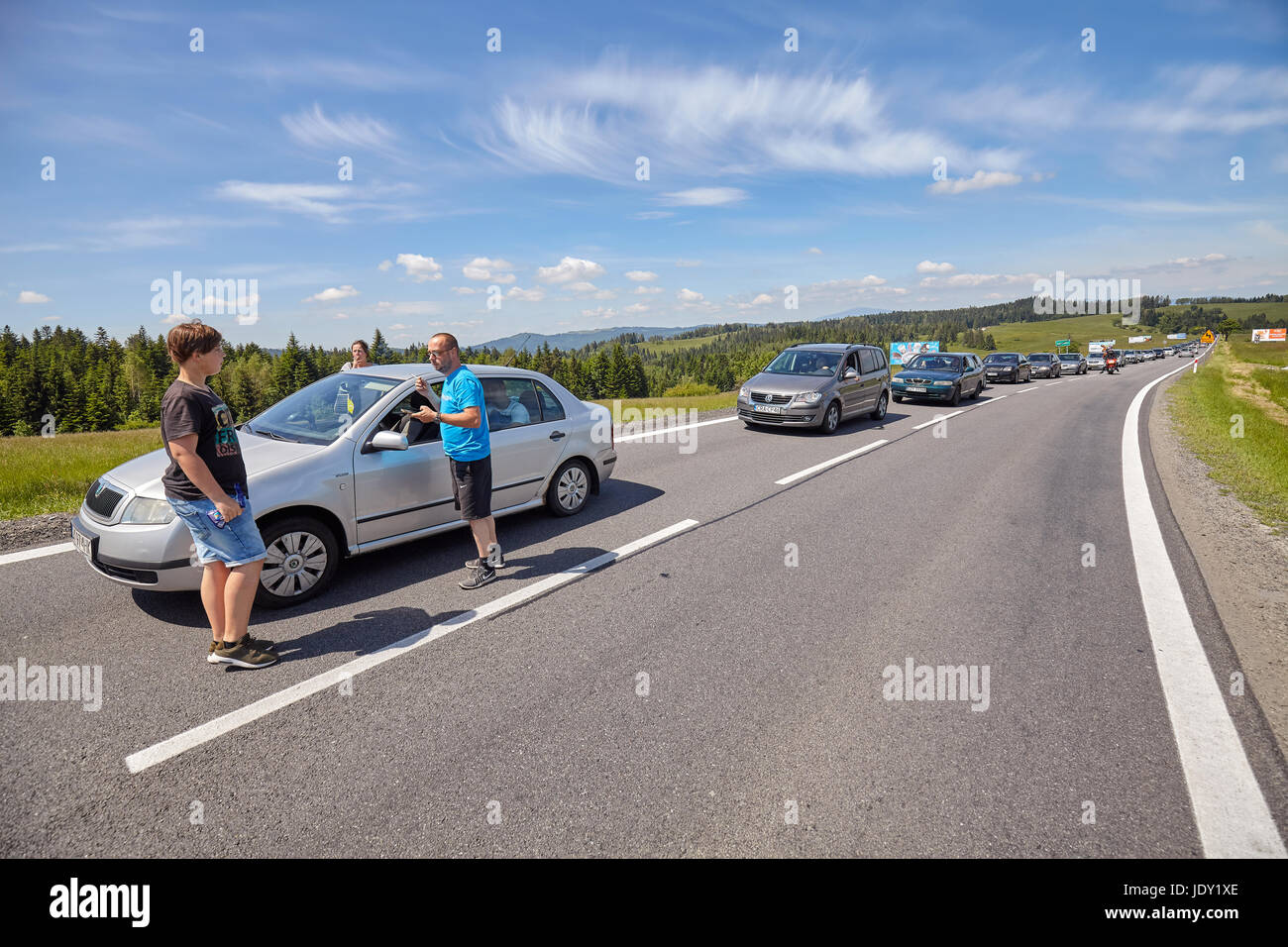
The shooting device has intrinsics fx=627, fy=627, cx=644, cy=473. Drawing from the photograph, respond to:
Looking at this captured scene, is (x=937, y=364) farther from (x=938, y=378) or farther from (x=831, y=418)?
(x=831, y=418)

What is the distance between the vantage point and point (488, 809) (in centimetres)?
270

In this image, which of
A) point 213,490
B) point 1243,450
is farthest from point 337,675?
point 1243,450

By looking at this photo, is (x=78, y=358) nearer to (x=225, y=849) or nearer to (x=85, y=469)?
(x=85, y=469)

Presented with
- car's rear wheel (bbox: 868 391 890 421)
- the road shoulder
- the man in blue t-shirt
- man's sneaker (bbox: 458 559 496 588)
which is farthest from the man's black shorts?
car's rear wheel (bbox: 868 391 890 421)

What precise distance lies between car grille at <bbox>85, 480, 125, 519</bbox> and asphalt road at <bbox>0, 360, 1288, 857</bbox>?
2.33ft

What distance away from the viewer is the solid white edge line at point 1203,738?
2.59m

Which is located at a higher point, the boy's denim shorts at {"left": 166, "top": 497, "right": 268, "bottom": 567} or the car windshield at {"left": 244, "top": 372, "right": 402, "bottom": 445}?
the car windshield at {"left": 244, "top": 372, "right": 402, "bottom": 445}

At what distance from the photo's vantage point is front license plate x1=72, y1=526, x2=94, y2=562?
14.3 feet

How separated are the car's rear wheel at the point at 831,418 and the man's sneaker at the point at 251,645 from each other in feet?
37.5

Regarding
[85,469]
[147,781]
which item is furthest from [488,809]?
[85,469]

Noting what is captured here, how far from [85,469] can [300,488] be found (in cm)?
704

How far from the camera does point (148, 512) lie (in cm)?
421

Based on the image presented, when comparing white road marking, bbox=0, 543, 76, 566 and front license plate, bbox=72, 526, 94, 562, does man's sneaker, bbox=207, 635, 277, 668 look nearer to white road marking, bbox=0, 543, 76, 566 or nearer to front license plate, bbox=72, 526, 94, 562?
front license plate, bbox=72, 526, 94, 562

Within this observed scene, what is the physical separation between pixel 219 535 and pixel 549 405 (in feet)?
12.2
